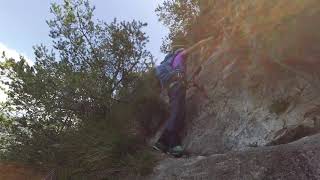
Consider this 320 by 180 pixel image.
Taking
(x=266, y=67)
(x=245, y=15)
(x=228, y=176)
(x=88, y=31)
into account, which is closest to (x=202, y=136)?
(x=266, y=67)

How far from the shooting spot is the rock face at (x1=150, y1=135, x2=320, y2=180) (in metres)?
6.95

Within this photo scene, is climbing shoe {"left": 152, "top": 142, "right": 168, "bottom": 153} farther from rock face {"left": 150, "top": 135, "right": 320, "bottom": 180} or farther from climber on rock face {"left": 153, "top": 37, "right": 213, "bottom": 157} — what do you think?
rock face {"left": 150, "top": 135, "right": 320, "bottom": 180}

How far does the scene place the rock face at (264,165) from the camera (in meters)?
6.95

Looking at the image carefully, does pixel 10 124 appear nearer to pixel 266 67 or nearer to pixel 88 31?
pixel 88 31

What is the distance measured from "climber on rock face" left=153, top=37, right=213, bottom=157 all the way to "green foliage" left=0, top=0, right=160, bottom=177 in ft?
2.23

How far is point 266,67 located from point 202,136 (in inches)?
82.8

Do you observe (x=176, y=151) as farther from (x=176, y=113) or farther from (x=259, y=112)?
(x=259, y=112)

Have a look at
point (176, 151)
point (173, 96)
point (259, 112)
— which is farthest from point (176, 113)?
point (259, 112)

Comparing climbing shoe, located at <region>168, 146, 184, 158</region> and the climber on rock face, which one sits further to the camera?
the climber on rock face

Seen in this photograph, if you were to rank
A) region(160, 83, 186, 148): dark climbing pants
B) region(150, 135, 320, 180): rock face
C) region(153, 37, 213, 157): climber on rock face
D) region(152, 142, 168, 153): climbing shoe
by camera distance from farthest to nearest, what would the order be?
region(160, 83, 186, 148): dark climbing pants < region(153, 37, 213, 157): climber on rock face < region(152, 142, 168, 153): climbing shoe < region(150, 135, 320, 180): rock face

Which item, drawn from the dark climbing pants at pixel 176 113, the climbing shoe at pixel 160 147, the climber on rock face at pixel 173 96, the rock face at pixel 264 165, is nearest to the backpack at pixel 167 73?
the climber on rock face at pixel 173 96

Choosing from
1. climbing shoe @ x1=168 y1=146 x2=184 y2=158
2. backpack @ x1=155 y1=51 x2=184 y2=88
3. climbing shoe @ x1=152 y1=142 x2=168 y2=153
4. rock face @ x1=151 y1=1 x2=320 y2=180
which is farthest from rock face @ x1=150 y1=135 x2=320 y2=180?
backpack @ x1=155 y1=51 x2=184 y2=88

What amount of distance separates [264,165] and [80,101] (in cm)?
637

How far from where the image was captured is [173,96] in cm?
1203
